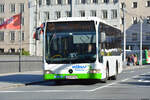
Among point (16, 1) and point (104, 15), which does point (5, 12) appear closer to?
point (16, 1)

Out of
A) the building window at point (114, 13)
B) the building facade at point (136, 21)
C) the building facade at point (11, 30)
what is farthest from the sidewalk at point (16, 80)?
the building facade at point (136, 21)

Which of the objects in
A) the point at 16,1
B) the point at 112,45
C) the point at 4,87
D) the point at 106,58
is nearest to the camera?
the point at 4,87

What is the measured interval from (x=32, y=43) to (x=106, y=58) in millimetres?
60328

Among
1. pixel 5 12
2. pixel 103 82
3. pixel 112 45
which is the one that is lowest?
pixel 103 82

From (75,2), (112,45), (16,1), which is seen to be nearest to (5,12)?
(16,1)

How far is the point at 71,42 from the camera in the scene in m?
23.7

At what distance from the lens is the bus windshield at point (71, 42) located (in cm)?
2350

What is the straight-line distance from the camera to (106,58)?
25859 mm

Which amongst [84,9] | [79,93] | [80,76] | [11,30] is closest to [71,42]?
[80,76]

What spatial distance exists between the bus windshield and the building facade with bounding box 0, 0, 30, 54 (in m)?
60.0

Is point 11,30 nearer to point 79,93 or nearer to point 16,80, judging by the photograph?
point 16,80

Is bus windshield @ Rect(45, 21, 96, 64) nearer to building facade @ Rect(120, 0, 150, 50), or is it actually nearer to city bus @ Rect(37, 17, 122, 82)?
city bus @ Rect(37, 17, 122, 82)

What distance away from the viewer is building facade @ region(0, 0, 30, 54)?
8383 centimetres

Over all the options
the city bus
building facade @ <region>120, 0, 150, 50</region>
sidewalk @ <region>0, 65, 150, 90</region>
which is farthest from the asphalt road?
building facade @ <region>120, 0, 150, 50</region>
